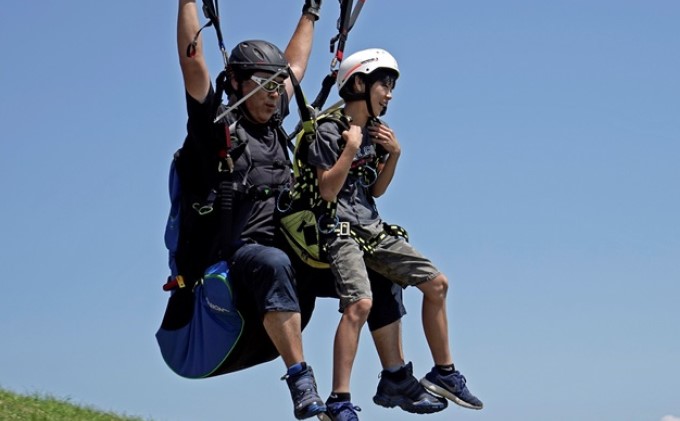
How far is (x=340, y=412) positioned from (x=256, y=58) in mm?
2461

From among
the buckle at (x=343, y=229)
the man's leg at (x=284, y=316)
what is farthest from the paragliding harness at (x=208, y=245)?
the buckle at (x=343, y=229)

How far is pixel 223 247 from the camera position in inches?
323

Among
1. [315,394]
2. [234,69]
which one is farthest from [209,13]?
[315,394]

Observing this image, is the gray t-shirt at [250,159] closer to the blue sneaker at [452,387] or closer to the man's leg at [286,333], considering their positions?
the man's leg at [286,333]

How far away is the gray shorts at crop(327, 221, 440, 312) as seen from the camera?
7.93 meters

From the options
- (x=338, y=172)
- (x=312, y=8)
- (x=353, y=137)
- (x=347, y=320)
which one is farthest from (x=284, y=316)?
(x=312, y=8)

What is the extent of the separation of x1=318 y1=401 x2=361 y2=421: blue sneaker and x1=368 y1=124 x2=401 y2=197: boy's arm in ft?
4.97

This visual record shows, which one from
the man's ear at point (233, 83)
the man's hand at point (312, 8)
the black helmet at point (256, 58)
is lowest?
the man's ear at point (233, 83)

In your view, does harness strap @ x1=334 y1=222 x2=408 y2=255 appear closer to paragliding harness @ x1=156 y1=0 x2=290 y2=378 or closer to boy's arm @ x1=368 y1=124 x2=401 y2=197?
boy's arm @ x1=368 y1=124 x2=401 y2=197

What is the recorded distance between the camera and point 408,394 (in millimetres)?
8531

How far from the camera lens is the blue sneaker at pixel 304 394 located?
25.4 feet

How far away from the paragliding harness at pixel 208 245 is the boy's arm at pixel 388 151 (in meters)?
0.66

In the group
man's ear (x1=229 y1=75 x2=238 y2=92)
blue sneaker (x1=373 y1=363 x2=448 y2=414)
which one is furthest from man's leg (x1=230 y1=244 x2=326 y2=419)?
man's ear (x1=229 y1=75 x2=238 y2=92)

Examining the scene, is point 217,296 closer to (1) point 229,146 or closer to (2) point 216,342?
(2) point 216,342
